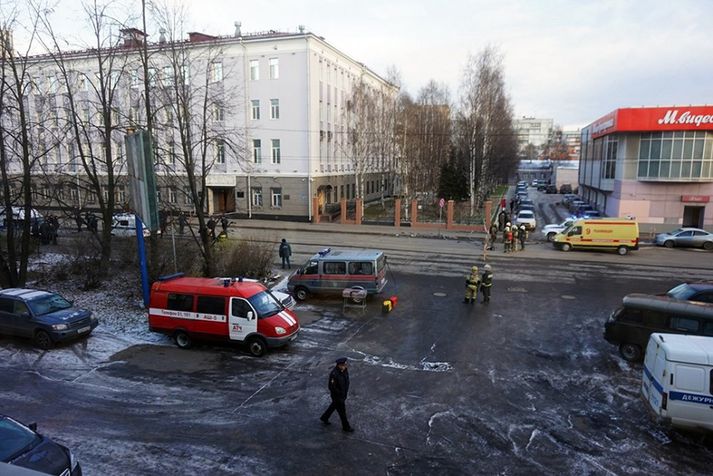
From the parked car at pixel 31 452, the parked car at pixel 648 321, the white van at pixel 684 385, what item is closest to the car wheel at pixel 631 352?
the parked car at pixel 648 321

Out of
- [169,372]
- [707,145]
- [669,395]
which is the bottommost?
[169,372]

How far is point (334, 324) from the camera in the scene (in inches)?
606

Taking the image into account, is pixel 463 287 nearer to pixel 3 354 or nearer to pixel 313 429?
pixel 313 429

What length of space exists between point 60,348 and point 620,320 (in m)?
15.3

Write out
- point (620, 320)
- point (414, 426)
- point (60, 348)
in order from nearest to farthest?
point (414, 426) < point (620, 320) < point (60, 348)

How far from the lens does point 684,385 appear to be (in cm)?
847

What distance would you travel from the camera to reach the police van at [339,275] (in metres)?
17.4

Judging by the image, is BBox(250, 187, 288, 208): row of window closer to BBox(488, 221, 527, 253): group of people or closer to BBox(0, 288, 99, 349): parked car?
BBox(488, 221, 527, 253): group of people

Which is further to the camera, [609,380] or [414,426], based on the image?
[609,380]

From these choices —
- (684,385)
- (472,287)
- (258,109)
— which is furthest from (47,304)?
(258,109)

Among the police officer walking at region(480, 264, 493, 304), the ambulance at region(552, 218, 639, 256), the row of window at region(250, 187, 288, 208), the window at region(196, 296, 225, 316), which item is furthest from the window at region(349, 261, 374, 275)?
the row of window at region(250, 187, 288, 208)

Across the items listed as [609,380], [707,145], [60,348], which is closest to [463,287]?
[609,380]

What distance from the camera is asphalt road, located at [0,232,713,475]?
8031 mm

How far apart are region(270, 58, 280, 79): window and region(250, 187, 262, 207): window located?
9864 mm
